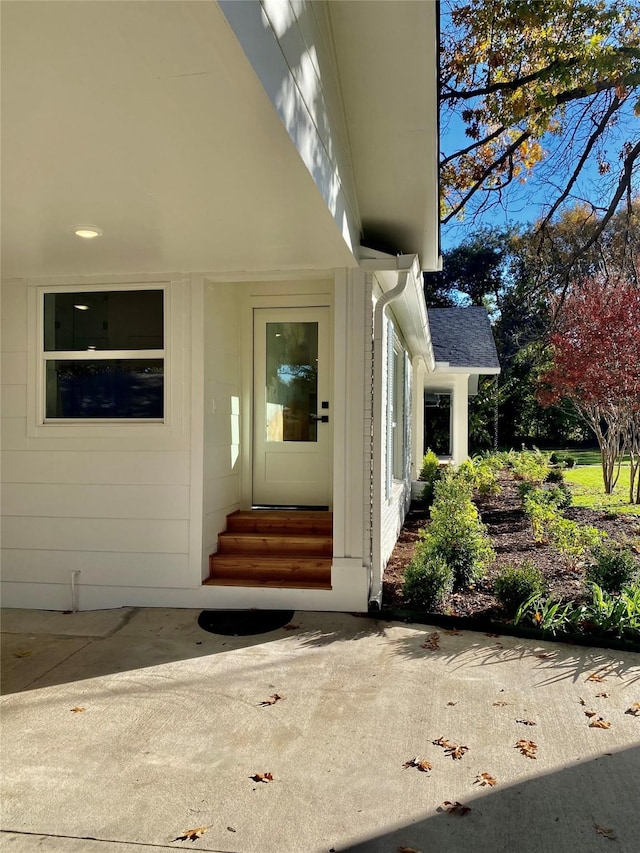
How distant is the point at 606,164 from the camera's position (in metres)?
7.57

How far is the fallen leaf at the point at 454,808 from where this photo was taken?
225 centimetres

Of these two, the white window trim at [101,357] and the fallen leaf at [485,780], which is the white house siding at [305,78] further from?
the fallen leaf at [485,780]

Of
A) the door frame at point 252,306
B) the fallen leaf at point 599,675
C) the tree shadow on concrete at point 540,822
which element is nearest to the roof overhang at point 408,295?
the door frame at point 252,306

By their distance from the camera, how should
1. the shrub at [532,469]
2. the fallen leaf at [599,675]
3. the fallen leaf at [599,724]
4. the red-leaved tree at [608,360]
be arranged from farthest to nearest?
the shrub at [532,469]
the red-leaved tree at [608,360]
the fallen leaf at [599,675]
the fallen leaf at [599,724]

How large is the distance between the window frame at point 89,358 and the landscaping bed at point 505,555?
2.57 meters

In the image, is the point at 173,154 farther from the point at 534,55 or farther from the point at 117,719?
the point at 534,55

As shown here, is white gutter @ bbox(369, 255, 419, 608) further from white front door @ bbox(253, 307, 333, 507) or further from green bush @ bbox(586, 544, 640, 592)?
green bush @ bbox(586, 544, 640, 592)

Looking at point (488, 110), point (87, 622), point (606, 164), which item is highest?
point (488, 110)

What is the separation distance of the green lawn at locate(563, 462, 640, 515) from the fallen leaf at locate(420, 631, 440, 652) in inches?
226

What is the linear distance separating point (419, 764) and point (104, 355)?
380 centimetres

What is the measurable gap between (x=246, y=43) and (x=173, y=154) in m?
0.83

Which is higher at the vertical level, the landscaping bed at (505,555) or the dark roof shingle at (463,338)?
the dark roof shingle at (463,338)

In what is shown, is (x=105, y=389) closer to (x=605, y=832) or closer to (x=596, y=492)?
(x=605, y=832)

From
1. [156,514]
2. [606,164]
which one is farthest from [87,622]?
[606,164]
